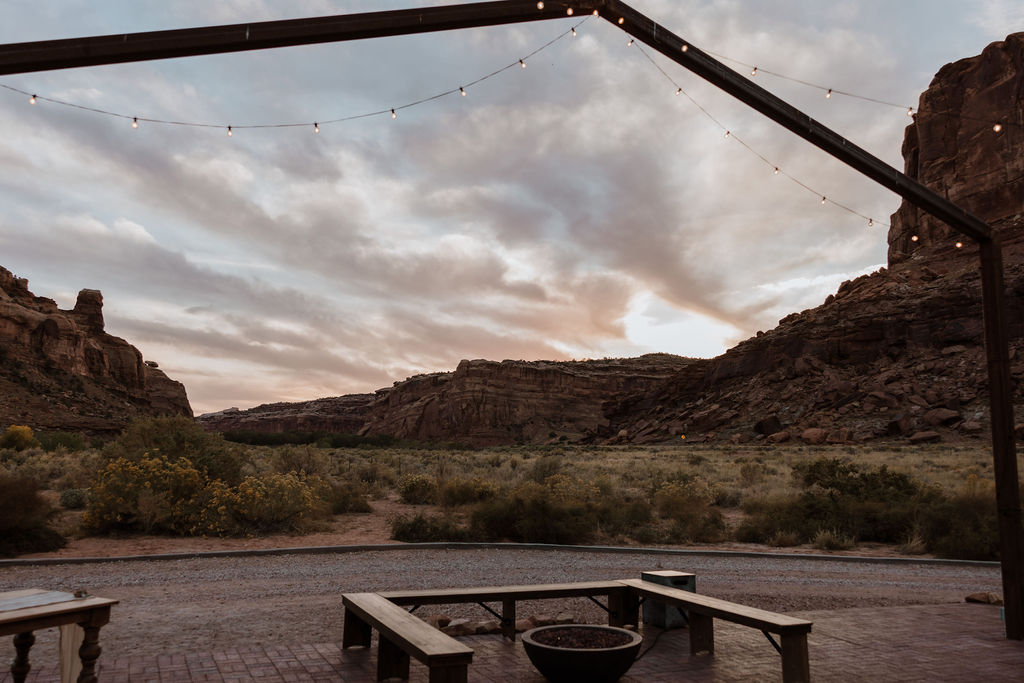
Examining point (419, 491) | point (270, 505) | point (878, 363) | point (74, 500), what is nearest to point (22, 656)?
point (270, 505)

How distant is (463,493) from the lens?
18172 millimetres

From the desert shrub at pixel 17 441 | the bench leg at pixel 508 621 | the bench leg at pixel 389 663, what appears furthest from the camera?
the desert shrub at pixel 17 441

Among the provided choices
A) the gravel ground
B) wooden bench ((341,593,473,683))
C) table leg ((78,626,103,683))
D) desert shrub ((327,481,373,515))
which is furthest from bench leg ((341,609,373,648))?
desert shrub ((327,481,373,515))

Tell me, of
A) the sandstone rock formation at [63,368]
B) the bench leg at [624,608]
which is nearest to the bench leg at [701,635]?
the bench leg at [624,608]

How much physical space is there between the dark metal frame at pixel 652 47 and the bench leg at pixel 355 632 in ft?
14.6

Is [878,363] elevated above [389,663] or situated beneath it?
elevated above

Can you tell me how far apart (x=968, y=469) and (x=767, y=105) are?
26.4 metres

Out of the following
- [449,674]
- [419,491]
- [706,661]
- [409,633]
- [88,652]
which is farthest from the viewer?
[419,491]

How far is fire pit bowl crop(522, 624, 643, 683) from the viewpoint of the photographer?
4.38 metres

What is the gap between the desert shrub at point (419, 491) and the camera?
756 inches

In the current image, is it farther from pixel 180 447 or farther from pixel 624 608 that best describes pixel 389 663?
pixel 180 447

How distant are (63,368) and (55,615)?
83.5 meters

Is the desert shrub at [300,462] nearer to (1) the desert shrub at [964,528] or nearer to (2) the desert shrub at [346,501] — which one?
(2) the desert shrub at [346,501]

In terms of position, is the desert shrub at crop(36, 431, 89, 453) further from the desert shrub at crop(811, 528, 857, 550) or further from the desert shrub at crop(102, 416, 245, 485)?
the desert shrub at crop(811, 528, 857, 550)
